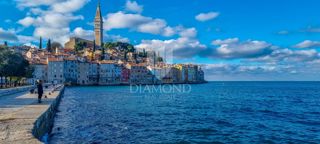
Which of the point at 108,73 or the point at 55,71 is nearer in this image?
the point at 55,71

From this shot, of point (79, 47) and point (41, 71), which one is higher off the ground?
point (79, 47)

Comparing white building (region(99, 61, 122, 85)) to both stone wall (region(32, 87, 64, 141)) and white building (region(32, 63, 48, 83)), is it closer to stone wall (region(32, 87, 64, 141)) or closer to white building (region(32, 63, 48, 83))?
white building (region(32, 63, 48, 83))

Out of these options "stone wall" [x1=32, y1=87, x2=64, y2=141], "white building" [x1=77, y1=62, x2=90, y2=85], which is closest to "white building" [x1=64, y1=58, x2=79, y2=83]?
"white building" [x1=77, y1=62, x2=90, y2=85]

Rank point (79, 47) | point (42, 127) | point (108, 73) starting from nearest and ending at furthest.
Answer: point (42, 127) → point (108, 73) → point (79, 47)

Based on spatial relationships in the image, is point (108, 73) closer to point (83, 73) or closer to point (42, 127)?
point (83, 73)

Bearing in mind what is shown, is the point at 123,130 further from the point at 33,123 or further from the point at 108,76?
the point at 108,76

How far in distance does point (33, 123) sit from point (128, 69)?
143 metres

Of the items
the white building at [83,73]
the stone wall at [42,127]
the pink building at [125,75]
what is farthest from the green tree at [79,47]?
the stone wall at [42,127]

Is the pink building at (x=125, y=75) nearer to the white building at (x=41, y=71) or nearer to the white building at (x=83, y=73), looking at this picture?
Answer: the white building at (x=83, y=73)

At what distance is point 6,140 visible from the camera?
29.0ft

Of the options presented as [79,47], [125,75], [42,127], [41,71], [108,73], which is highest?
[79,47]

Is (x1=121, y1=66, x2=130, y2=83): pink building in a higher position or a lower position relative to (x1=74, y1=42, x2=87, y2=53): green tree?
lower

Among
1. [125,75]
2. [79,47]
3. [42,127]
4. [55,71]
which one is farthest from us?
[79,47]

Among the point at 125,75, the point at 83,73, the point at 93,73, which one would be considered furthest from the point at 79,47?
the point at 83,73
